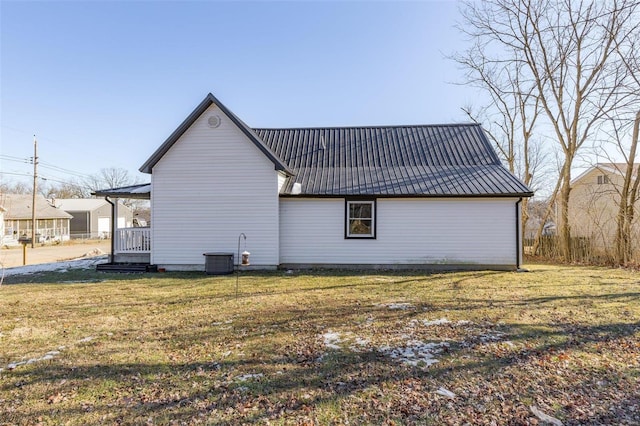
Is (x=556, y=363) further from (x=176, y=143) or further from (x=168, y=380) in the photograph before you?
(x=176, y=143)

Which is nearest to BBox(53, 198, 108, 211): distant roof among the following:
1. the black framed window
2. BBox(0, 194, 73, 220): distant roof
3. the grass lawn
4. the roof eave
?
BBox(0, 194, 73, 220): distant roof

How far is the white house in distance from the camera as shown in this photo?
11062mm

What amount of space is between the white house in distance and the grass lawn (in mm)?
3441

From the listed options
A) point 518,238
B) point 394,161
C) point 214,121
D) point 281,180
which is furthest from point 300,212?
A: point 518,238

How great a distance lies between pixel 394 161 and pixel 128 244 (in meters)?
11.5

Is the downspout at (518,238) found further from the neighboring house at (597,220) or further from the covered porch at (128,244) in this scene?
the covered porch at (128,244)

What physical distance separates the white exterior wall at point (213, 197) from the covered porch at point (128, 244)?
44.0 inches

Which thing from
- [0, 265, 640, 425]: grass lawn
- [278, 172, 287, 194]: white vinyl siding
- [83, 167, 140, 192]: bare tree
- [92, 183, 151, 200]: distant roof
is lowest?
[0, 265, 640, 425]: grass lawn

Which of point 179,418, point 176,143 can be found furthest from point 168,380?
point 176,143

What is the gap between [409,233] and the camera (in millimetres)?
11367

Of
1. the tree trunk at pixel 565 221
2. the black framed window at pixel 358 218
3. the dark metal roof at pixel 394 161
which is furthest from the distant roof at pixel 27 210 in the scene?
the tree trunk at pixel 565 221

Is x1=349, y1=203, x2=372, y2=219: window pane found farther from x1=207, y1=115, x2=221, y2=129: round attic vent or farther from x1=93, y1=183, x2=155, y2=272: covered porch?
x1=93, y1=183, x2=155, y2=272: covered porch

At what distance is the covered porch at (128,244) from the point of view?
1155 centimetres

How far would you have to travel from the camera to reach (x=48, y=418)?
9.21 ft
